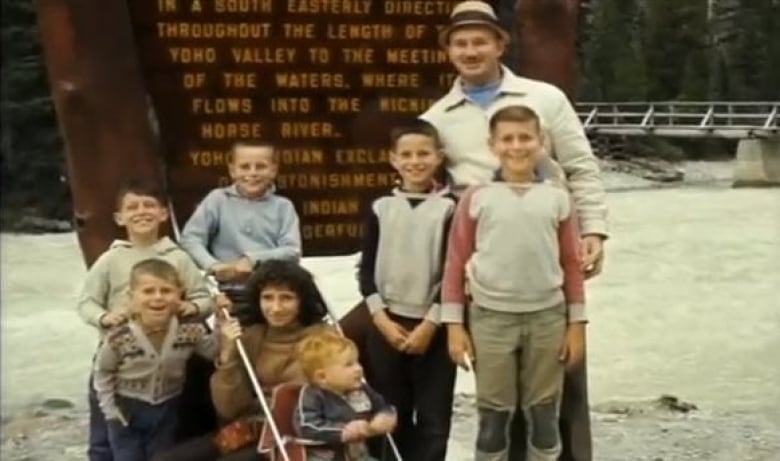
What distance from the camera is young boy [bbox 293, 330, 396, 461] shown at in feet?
13.4

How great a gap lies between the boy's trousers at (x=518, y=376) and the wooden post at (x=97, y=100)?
1.18m

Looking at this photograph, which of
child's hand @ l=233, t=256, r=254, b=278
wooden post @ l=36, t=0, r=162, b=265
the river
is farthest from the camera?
the river

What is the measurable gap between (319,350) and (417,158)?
0.54 m

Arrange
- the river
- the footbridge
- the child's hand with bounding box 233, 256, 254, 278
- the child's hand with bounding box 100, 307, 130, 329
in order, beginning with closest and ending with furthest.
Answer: the child's hand with bounding box 100, 307, 130, 329, the child's hand with bounding box 233, 256, 254, 278, the river, the footbridge

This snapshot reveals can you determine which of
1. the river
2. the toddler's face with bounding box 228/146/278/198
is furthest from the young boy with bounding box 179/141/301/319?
the river

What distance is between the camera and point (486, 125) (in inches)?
169

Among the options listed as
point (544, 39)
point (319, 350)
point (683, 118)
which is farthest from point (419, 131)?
point (683, 118)

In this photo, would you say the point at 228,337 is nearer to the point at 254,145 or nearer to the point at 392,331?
the point at 392,331

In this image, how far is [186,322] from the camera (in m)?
4.29

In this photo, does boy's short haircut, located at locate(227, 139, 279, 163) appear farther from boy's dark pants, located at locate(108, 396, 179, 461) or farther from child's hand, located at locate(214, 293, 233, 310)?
boy's dark pants, located at locate(108, 396, 179, 461)

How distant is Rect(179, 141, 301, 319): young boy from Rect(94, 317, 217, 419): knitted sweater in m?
0.22

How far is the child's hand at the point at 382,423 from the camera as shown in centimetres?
409

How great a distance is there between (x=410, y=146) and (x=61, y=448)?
3763 millimetres

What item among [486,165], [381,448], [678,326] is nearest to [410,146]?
[486,165]
